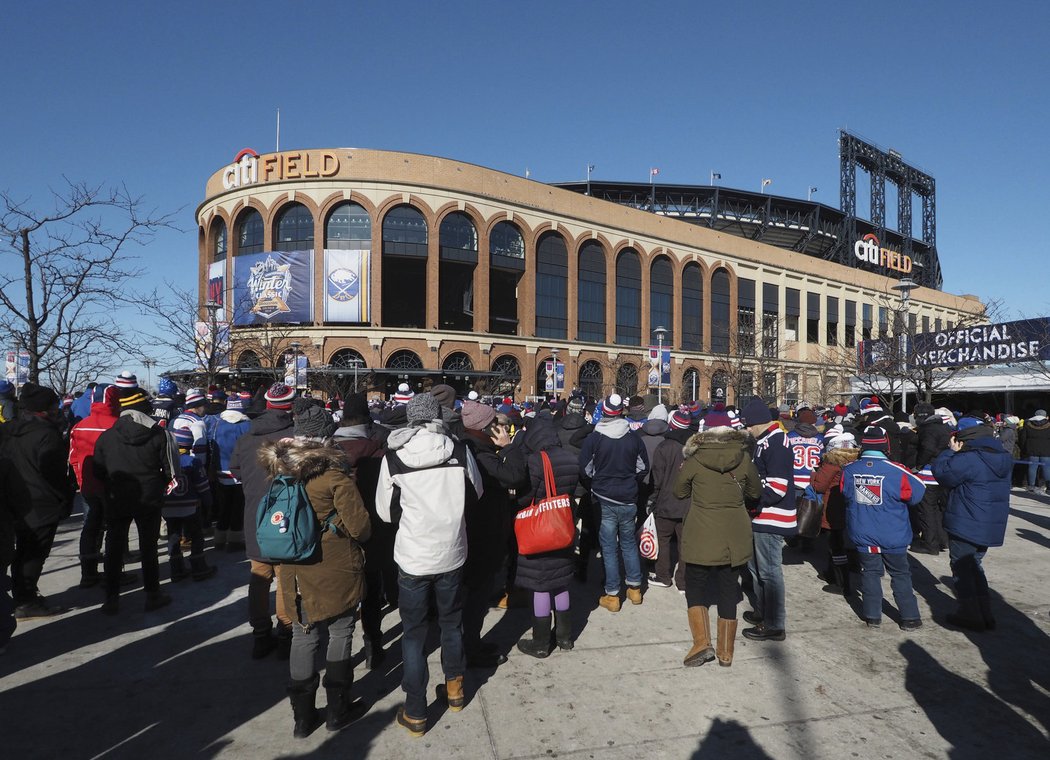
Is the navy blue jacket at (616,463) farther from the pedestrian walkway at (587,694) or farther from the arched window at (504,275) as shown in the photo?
the arched window at (504,275)

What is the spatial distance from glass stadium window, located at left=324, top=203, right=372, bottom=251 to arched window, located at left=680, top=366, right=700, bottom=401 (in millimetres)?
27626

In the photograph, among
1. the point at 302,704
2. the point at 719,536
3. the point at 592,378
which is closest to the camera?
the point at 302,704

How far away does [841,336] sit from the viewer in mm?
59656

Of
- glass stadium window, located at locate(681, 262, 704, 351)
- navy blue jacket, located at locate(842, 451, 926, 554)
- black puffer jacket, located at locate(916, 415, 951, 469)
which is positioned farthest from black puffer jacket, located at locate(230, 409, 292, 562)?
glass stadium window, located at locate(681, 262, 704, 351)

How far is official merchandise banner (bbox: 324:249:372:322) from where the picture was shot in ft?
110

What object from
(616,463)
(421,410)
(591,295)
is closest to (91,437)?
(421,410)

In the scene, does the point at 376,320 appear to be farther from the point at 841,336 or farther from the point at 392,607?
the point at 841,336

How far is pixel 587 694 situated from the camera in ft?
13.4

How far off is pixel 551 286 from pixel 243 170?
21174 millimetres

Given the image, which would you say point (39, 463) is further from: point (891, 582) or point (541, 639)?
point (891, 582)

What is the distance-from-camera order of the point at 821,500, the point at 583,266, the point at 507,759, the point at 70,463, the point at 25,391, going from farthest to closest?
the point at 583,266 < the point at 821,500 < the point at 70,463 < the point at 25,391 < the point at 507,759

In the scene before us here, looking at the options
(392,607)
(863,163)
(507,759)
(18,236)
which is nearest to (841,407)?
(392,607)

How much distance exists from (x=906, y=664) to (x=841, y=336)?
207ft

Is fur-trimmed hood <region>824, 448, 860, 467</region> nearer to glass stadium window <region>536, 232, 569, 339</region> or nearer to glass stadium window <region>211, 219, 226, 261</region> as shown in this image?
glass stadium window <region>536, 232, 569, 339</region>
